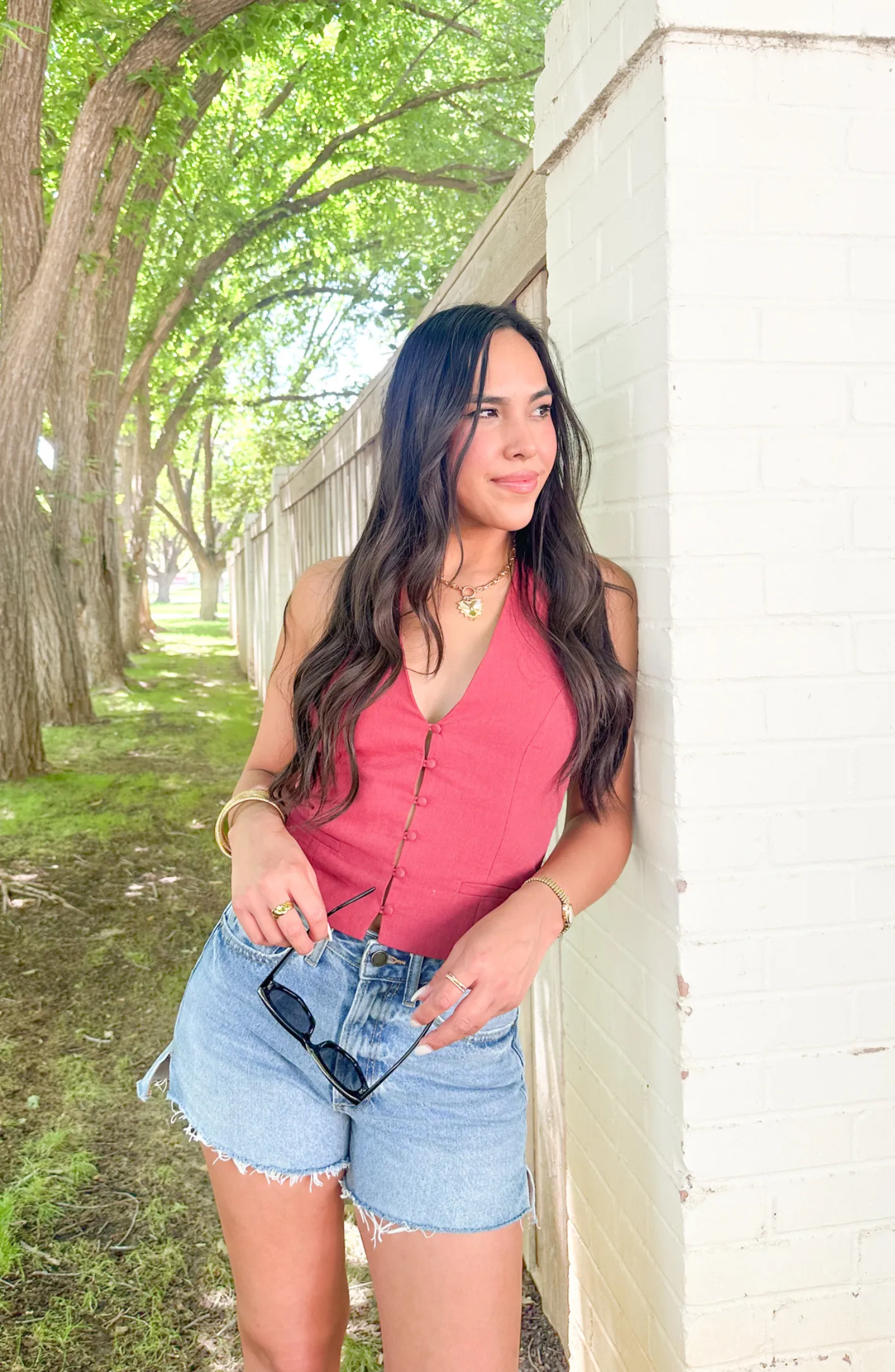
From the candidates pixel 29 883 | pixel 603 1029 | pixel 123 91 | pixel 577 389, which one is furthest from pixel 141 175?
pixel 603 1029

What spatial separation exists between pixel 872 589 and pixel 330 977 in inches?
40.6

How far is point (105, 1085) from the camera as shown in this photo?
362 centimetres

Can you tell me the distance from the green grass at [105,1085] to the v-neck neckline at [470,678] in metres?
1.62

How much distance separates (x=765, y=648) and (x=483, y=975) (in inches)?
25.4

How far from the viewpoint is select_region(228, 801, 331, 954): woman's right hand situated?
156 cm

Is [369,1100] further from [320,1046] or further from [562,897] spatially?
[562,897]

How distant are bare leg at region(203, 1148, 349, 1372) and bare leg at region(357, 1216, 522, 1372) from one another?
13cm

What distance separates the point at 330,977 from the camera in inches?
64.1

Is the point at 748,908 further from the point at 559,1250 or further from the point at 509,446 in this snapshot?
the point at 559,1250

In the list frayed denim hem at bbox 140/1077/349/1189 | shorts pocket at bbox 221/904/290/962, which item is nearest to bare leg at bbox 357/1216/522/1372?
frayed denim hem at bbox 140/1077/349/1189

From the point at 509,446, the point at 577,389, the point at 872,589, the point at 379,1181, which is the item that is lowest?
the point at 379,1181

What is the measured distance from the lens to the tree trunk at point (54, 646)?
9391 mm

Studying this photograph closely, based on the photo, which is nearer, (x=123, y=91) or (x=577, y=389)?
(x=577, y=389)

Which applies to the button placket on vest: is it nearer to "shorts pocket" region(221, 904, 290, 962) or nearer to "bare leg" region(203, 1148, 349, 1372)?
"shorts pocket" region(221, 904, 290, 962)
